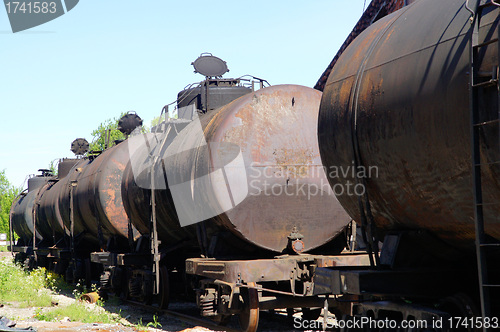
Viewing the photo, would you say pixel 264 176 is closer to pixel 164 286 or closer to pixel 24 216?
pixel 164 286

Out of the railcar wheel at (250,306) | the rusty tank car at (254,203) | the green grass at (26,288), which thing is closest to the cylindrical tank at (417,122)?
the rusty tank car at (254,203)

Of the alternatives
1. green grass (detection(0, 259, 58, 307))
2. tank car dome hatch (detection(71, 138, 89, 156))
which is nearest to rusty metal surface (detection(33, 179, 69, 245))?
green grass (detection(0, 259, 58, 307))

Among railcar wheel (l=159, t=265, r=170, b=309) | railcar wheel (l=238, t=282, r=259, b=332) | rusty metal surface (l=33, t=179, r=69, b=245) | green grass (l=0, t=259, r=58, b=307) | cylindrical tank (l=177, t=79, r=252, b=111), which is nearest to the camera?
railcar wheel (l=238, t=282, r=259, b=332)

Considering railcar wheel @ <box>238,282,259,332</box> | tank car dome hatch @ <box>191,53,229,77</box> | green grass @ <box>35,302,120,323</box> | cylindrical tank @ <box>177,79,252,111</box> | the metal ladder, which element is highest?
tank car dome hatch @ <box>191,53,229,77</box>

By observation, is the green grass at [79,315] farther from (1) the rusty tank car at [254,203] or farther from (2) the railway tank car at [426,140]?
(2) the railway tank car at [426,140]

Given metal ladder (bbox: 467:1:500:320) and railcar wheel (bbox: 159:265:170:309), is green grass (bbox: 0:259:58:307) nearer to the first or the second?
railcar wheel (bbox: 159:265:170:309)

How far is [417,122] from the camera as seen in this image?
4398mm

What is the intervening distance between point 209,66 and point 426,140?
9043 millimetres

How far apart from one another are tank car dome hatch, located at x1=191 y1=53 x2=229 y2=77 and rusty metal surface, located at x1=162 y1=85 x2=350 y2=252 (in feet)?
13.3

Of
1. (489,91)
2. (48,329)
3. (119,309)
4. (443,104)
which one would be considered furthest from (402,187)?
(119,309)

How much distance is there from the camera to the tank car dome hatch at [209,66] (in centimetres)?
1280

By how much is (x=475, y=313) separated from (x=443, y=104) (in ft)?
5.15

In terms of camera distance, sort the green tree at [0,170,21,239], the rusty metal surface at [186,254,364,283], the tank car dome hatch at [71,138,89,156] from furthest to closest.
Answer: the green tree at [0,170,21,239], the tank car dome hatch at [71,138,89,156], the rusty metal surface at [186,254,364,283]

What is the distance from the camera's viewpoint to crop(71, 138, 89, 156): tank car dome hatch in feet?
80.0
